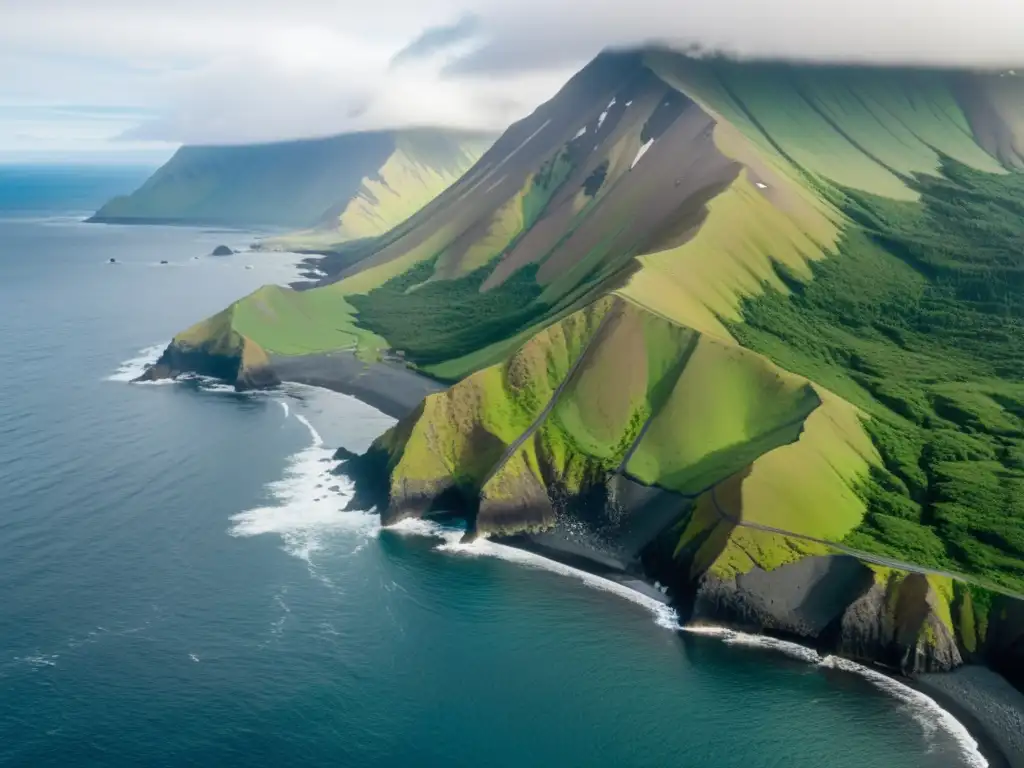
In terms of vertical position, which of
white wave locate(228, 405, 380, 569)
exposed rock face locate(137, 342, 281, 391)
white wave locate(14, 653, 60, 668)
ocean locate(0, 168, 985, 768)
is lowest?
white wave locate(14, 653, 60, 668)

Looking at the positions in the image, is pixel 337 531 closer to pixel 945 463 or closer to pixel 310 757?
pixel 310 757

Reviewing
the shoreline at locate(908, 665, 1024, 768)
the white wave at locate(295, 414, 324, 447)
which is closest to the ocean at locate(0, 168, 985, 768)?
the shoreline at locate(908, 665, 1024, 768)

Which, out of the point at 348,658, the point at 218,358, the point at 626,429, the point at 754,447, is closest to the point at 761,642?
the point at 754,447

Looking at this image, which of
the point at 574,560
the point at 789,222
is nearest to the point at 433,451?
the point at 574,560

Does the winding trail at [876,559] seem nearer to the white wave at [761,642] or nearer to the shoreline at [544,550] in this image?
the shoreline at [544,550]

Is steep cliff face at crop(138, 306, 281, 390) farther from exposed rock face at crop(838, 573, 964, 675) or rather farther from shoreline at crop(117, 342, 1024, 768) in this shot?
exposed rock face at crop(838, 573, 964, 675)
